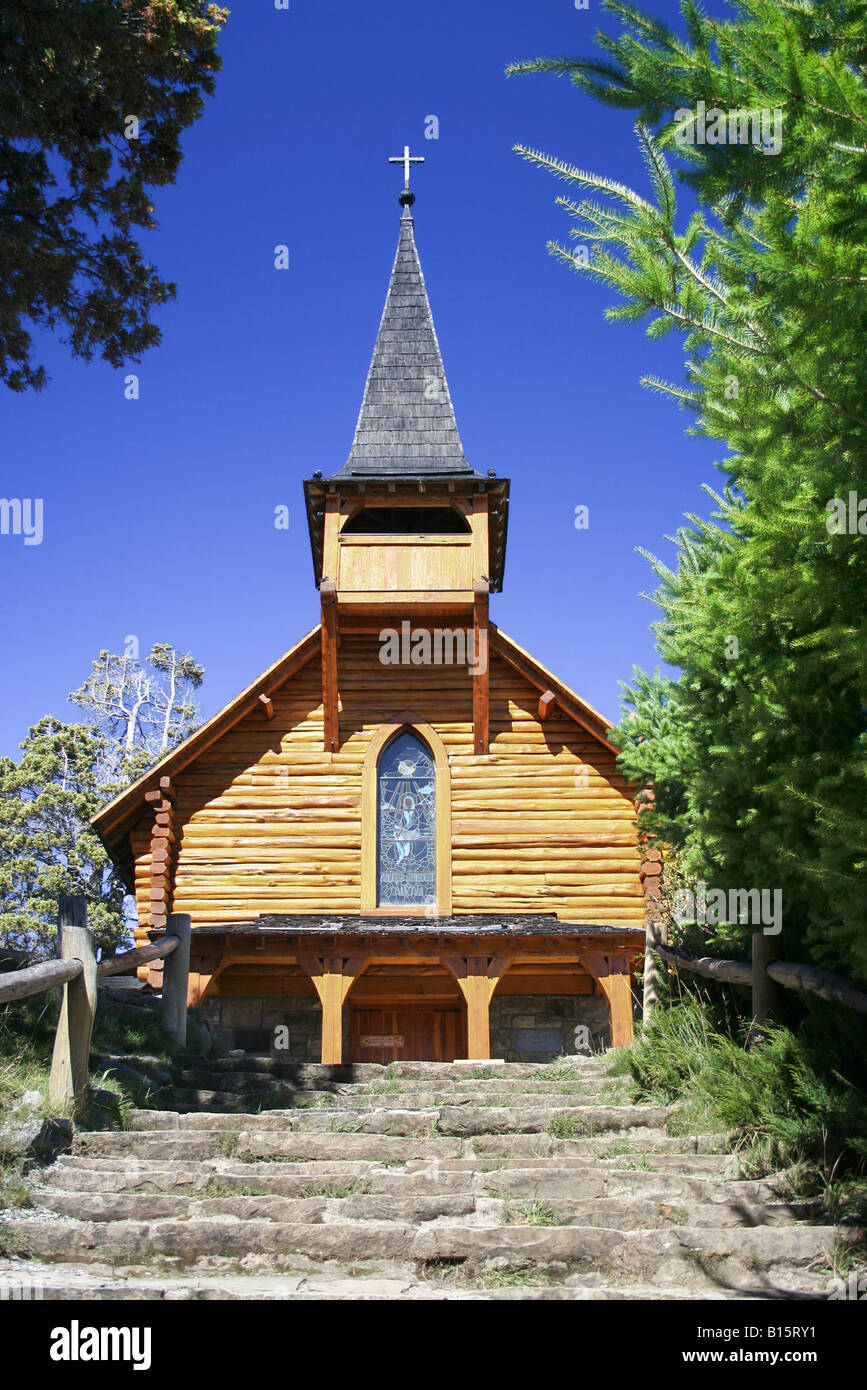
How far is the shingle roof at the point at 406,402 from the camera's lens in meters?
17.9

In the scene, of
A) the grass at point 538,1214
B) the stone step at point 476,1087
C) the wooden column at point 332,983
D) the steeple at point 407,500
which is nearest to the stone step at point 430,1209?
the grass at point 538,1214

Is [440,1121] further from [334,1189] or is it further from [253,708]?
[253,708]

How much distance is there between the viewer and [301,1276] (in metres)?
5.25

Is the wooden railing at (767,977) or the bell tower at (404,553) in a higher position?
the bell tower at (404,553)

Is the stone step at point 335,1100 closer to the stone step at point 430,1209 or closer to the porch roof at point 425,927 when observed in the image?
the stone step at point 430,1209

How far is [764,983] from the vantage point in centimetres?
751

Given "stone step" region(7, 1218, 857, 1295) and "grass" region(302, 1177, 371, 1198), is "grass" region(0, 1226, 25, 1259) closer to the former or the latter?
"stone step" region(7, 1218, 857, 1295)

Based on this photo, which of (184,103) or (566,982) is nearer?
(184,103)

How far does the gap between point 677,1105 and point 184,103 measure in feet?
29.7

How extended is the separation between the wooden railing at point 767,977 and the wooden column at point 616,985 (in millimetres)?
5120

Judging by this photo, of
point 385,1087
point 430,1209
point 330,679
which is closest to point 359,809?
point 330,679
